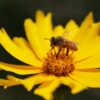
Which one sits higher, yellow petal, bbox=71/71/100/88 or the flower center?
the flower center

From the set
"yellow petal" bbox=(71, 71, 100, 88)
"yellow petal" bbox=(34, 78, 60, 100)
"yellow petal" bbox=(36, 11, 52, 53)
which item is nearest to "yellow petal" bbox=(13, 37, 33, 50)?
"yellow petal" bbox=(36, 11, 52, 53)

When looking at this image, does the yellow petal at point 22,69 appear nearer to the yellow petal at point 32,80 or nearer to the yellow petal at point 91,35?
the yellow petal at point 32,80

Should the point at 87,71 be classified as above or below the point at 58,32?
below

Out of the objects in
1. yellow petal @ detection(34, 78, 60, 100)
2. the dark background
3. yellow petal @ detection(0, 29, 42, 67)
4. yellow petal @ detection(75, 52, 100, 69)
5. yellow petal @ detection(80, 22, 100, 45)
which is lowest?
yellow petal @ detection(34, 78, 60, 100)

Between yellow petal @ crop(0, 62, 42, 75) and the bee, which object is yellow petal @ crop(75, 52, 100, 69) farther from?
yellow petal @ crop(0, 62, 42, 75)

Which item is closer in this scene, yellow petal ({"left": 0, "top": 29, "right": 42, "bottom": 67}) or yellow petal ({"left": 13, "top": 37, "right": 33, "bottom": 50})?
yellow petal ({"left": 0, "top": 29, "right": 42, "bottom": 67})

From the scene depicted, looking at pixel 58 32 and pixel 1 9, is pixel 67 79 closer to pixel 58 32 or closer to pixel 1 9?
pixel 58 32

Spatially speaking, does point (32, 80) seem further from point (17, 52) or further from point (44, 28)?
point (44, 28)

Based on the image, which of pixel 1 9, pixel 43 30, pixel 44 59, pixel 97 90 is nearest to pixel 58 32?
pixel 43 30
